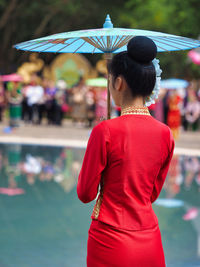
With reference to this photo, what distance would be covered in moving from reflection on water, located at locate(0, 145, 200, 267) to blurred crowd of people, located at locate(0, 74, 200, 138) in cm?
808

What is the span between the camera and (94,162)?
2742mm

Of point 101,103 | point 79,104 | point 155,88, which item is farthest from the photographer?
point 79,104

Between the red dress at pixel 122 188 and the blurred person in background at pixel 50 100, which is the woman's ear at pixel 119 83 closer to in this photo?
the red dress at pixel 122 188

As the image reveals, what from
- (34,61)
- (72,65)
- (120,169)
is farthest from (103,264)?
(34,61)

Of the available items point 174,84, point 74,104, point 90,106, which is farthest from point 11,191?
point 74,104

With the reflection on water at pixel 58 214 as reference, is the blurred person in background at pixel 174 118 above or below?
above

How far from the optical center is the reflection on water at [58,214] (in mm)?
5884

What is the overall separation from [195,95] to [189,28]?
564 inches

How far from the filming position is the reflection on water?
19.3 ft

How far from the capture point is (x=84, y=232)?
22.4 feet

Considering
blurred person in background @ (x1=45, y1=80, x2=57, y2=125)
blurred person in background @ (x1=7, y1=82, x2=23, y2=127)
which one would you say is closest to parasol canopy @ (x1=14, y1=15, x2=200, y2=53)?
blurred person in background @ (x1=7, y1=82, x2=23, y2=127)

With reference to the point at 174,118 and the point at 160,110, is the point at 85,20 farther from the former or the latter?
the point at 174,118

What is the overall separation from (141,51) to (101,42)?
115 cm

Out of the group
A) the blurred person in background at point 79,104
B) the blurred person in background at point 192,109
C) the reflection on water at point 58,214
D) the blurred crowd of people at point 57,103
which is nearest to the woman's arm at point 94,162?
the reflection on water at point 58,214
